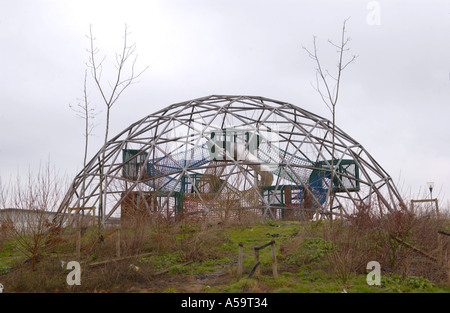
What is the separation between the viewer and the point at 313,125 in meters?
21.0

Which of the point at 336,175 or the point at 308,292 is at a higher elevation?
the point at 336,175

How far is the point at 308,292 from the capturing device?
7109 millimetres

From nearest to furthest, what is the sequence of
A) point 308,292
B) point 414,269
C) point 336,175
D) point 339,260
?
1. point 308,292
2. point 339,260
3. point 414,269
4. point 336,175

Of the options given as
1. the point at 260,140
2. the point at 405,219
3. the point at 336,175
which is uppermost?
the point at 260,140

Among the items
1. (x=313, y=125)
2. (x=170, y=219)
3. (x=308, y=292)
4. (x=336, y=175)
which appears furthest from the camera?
(x=313, y=125)

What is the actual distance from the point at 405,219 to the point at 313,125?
12.5m
